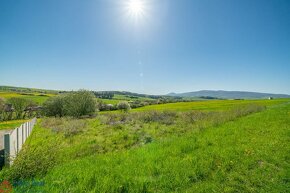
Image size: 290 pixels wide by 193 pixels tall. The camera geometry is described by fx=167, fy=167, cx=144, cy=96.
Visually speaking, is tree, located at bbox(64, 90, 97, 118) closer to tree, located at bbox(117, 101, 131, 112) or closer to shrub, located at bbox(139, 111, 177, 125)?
shrub, located at bbox(139, 111, 177, 125)

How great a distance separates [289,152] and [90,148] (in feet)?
32.3

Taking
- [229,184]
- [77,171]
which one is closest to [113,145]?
[77,171]

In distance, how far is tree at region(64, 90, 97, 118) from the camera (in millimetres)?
38000

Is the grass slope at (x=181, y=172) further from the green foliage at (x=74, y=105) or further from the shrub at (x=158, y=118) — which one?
the green foliage at (x=74, y=105)

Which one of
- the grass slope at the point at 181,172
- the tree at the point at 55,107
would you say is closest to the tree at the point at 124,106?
the tree at the point at 55,107

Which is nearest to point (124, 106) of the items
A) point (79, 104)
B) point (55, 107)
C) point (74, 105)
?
point (55, 107)

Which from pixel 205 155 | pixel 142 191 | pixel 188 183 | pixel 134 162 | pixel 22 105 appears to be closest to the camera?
pixel 142 191

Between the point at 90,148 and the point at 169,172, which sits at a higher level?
the point at 169,172

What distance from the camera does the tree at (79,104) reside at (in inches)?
1496

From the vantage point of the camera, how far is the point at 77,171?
555 centimetres

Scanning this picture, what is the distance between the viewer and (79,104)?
38250 mm

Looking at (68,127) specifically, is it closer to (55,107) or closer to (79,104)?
(79,104)

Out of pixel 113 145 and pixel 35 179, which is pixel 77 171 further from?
pixel 113 145

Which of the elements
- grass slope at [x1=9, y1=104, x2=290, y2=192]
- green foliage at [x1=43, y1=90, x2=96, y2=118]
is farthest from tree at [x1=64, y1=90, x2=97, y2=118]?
grass slope at [x1=9, y1=104, x2=290, y2=192]
